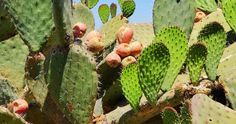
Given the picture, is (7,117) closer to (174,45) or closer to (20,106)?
(20,106)

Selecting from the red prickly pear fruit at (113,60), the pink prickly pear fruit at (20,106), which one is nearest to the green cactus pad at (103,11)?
the red prickly pear fruit at (113,60)

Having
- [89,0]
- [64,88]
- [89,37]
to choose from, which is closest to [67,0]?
[64,88]

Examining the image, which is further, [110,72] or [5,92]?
[110,72]

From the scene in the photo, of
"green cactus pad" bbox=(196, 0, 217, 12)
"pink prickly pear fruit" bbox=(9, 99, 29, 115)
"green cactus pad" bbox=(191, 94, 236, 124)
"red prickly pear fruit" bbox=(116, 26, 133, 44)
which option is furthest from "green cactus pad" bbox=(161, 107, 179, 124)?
"green cactus pad" bbox=(196, 0, 217, 12)

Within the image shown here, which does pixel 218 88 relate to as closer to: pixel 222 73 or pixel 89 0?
pixel 222 73

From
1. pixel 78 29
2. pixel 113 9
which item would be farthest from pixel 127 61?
pixel 113 9

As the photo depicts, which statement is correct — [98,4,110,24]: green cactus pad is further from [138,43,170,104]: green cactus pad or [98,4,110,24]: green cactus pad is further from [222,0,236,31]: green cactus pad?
[138,43,170,104]: green cactus pad
